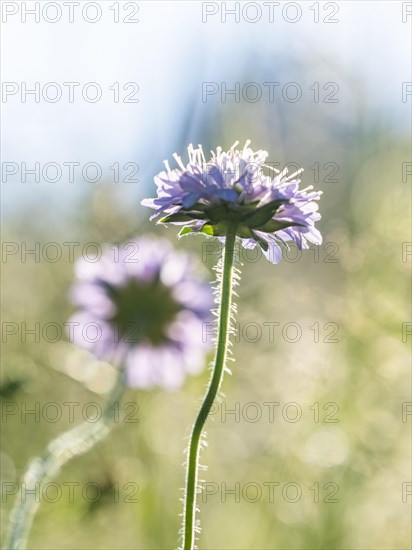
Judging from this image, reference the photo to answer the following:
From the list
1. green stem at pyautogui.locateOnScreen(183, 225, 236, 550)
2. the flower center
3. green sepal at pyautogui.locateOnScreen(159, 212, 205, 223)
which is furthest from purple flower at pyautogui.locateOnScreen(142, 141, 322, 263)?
the flower center

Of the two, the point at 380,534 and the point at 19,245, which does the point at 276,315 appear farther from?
the point at 19,245

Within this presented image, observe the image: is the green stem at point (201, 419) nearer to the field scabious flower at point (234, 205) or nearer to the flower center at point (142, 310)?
the field scabious flower at point (234, 205)

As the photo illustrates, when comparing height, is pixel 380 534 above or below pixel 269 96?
below

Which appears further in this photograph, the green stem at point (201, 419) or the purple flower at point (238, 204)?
the purple flower at point (238, 204)

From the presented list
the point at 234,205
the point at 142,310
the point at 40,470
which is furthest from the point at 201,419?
the point at 142,310

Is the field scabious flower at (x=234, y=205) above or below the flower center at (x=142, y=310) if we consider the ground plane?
above

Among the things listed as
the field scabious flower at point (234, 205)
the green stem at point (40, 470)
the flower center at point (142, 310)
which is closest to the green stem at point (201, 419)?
the field scabious flower at point (234, 205)

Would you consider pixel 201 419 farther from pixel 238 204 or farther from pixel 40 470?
pixel 40 470

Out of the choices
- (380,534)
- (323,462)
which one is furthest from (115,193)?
(380,534)
